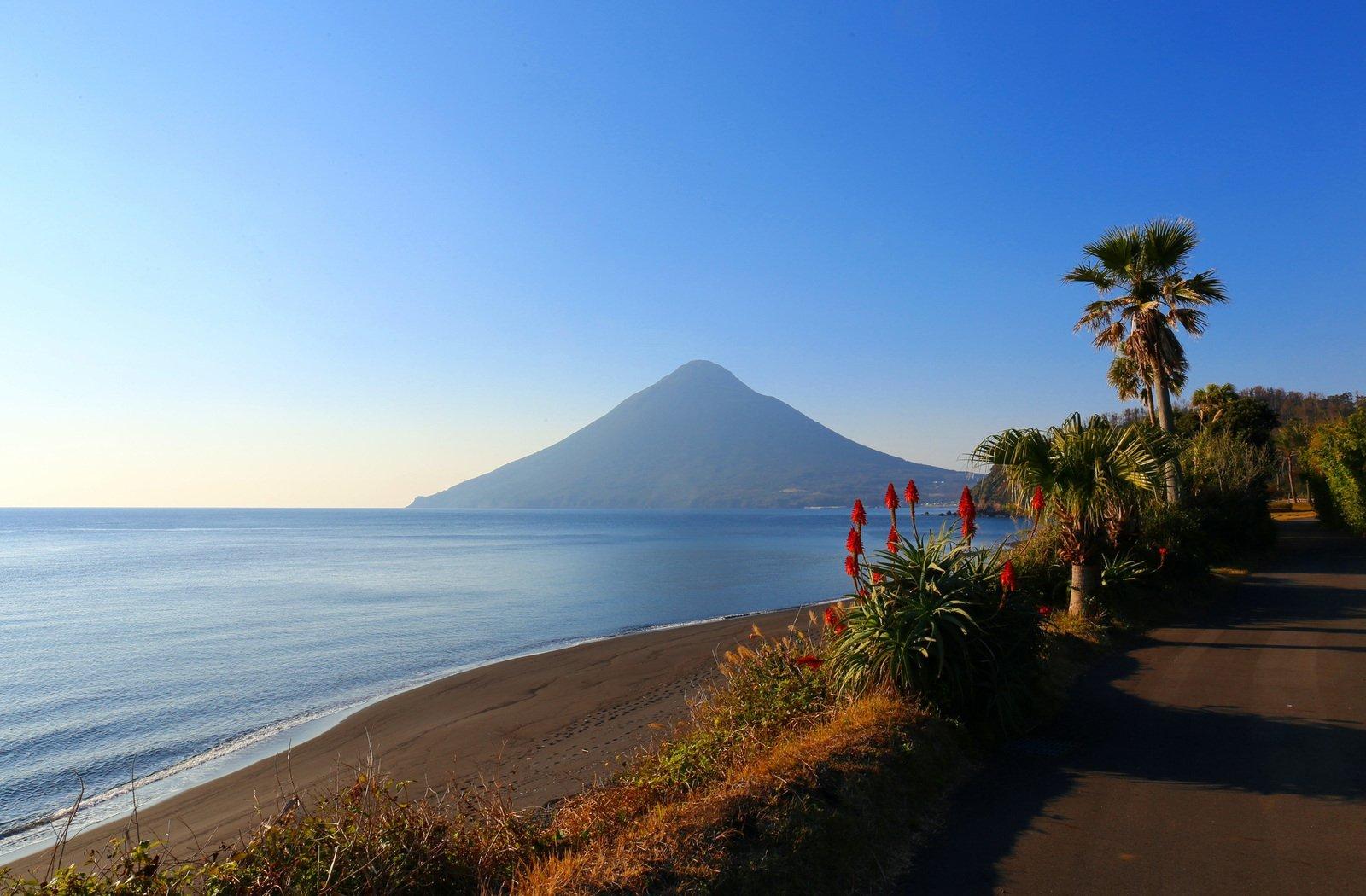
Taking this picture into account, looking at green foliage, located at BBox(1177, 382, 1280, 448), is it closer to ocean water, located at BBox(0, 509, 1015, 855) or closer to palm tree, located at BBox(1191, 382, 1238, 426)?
palm tree, located at BBox(1191, 382, 1238, 426)

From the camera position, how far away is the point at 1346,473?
85.5ft

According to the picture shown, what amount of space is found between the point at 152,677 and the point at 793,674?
1802 cm

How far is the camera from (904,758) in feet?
17.7

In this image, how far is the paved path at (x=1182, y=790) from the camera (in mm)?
4188

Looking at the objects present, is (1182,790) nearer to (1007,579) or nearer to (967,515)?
(1007,579)

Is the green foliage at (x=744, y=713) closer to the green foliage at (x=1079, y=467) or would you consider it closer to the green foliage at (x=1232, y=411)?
the green foliage at (x=1079, y=467)

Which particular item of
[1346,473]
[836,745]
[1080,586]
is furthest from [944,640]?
[1346,473]

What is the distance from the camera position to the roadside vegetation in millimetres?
3922

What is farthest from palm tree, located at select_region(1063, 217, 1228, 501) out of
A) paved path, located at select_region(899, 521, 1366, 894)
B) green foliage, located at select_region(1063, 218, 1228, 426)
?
paved path, located at select_region(899, 521, 1366, 894)

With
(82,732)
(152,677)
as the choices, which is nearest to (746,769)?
(82,732)

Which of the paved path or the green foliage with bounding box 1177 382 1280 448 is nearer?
the paved path

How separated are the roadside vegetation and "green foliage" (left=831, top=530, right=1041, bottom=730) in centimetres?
2

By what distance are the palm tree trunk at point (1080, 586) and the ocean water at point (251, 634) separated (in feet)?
43.2

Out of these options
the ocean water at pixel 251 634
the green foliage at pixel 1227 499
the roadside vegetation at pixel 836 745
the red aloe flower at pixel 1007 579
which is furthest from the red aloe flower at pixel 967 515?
the green foliage at pixel 1227 499
